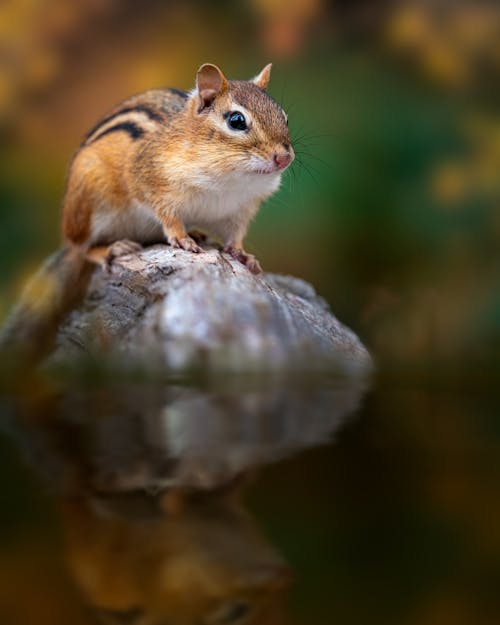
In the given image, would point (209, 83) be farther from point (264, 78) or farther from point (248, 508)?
point (248, 508)

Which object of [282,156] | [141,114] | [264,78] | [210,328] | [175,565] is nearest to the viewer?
[175,565]

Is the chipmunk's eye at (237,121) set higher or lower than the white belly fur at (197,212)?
higher

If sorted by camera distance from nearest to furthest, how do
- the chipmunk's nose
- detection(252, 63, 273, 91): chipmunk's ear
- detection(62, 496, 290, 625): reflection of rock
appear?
detection(62, 496, 290, 625): reflection of rock, the chipmunk's nose, detection(252, 63, 273, 91): chipmunk's ear

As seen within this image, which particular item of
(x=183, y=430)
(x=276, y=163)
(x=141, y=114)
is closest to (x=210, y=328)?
(x=183, y=430)

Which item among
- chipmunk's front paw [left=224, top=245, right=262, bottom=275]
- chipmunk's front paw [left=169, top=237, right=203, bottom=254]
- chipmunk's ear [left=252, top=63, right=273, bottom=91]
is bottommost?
chipmunk's front paw [left=169, top=237, right=203, bottom=254]

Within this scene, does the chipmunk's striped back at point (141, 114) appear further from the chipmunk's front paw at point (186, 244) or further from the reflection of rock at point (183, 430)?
the reflection of rock at point (183, 430)

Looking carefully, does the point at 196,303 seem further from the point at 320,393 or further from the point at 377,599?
the point at 377,599

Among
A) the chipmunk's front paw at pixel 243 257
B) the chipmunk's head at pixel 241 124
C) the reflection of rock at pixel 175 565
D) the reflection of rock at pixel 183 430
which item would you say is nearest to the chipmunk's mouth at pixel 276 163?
the chipmunk's head at pixel 241 124

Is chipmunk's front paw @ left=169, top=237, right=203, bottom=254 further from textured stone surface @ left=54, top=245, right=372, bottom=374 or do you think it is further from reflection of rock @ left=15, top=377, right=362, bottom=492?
reflection of rock @ left=15, top=377, right=362, bottom=492

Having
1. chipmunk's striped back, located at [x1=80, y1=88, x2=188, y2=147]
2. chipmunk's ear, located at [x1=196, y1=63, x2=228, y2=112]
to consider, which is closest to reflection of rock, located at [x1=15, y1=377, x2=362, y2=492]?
chipmunk's ear, located at [x1=196, y1=63, x2=228, y2=112]
